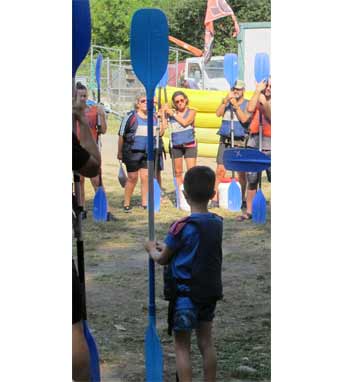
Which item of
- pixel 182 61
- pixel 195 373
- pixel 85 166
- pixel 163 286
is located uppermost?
pixel 182 61

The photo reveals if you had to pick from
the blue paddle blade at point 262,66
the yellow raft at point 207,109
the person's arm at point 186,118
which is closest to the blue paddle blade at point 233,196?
the yellow raft at point 207,109

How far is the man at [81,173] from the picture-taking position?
4371 mm

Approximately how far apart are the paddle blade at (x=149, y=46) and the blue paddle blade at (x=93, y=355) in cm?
77

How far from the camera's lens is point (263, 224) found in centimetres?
443

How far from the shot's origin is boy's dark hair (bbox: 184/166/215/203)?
173 inches

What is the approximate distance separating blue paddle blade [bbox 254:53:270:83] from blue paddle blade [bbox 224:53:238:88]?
73mm

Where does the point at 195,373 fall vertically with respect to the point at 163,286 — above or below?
below

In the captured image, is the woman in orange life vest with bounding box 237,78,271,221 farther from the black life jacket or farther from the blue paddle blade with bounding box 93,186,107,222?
the blue paddle blade with bounding box 93,186,107,222

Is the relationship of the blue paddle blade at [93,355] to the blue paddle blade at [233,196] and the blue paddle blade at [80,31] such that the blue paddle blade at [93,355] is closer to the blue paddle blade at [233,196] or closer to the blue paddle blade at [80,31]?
the blue paddle blade at [233,196]

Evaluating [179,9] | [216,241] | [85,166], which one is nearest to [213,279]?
[216,241]

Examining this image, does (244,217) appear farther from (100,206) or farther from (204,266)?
(100,206)
